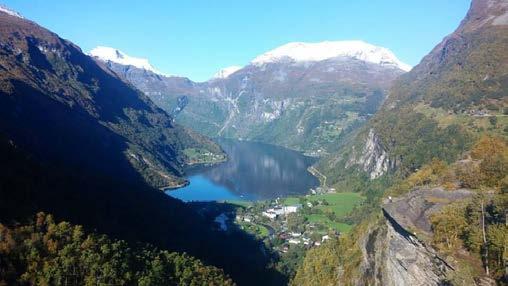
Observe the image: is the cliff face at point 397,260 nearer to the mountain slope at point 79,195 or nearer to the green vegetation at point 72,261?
the green vegetation at point 72,261

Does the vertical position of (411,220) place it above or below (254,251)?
above

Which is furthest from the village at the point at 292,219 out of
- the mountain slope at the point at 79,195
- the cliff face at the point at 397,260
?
the cliff face at the point at 397,260

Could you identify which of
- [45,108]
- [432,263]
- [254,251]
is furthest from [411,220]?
[45,108]

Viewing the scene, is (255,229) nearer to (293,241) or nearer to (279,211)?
(293,241)

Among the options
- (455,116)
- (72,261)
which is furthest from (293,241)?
(72,261)

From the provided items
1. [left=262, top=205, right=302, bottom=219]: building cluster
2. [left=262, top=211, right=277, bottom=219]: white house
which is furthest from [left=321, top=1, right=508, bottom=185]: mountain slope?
[left=262, top=211, right=277, bottom=219]: white house

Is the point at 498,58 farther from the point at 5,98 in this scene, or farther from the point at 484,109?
the point at 5,98

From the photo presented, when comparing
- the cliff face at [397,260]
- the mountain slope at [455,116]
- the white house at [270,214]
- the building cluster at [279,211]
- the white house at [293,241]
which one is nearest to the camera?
the cliff face at [397,260]

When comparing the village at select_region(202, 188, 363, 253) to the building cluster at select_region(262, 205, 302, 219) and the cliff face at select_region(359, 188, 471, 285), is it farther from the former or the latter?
the cliff face at select_region(359, 188, 471, 285)
